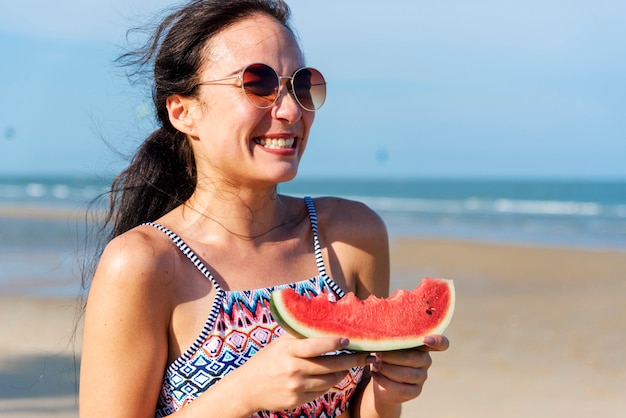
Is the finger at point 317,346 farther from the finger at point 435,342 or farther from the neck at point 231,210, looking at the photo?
the neck at point 231,210

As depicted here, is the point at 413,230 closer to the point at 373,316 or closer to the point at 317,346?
the point at 373,316

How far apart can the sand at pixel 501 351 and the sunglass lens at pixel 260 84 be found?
9.09 ft

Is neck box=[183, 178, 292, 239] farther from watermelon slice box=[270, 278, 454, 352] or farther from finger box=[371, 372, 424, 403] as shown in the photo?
finger box=[371, 372, 424, 403]

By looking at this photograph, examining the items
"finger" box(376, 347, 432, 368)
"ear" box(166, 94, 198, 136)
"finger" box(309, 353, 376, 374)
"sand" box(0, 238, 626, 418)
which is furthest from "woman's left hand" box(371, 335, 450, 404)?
"sand" box(0, 238, 626, 418)

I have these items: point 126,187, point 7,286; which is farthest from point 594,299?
point 126,187

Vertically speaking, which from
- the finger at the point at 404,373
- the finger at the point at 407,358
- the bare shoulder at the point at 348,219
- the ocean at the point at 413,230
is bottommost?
the ocean at the point at 413,230

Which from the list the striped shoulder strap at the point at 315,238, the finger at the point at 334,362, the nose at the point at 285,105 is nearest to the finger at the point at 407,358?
the finger at the point at 334,362

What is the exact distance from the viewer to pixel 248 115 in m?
2.64

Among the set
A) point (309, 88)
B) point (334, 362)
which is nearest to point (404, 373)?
point (334, 362)

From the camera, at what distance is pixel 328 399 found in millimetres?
2723

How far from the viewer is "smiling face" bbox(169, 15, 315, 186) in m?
2.64

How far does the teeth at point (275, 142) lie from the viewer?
105 inches

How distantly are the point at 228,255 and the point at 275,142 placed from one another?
0.41 metres

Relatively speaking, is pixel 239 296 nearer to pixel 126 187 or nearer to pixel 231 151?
pixel 231 151
